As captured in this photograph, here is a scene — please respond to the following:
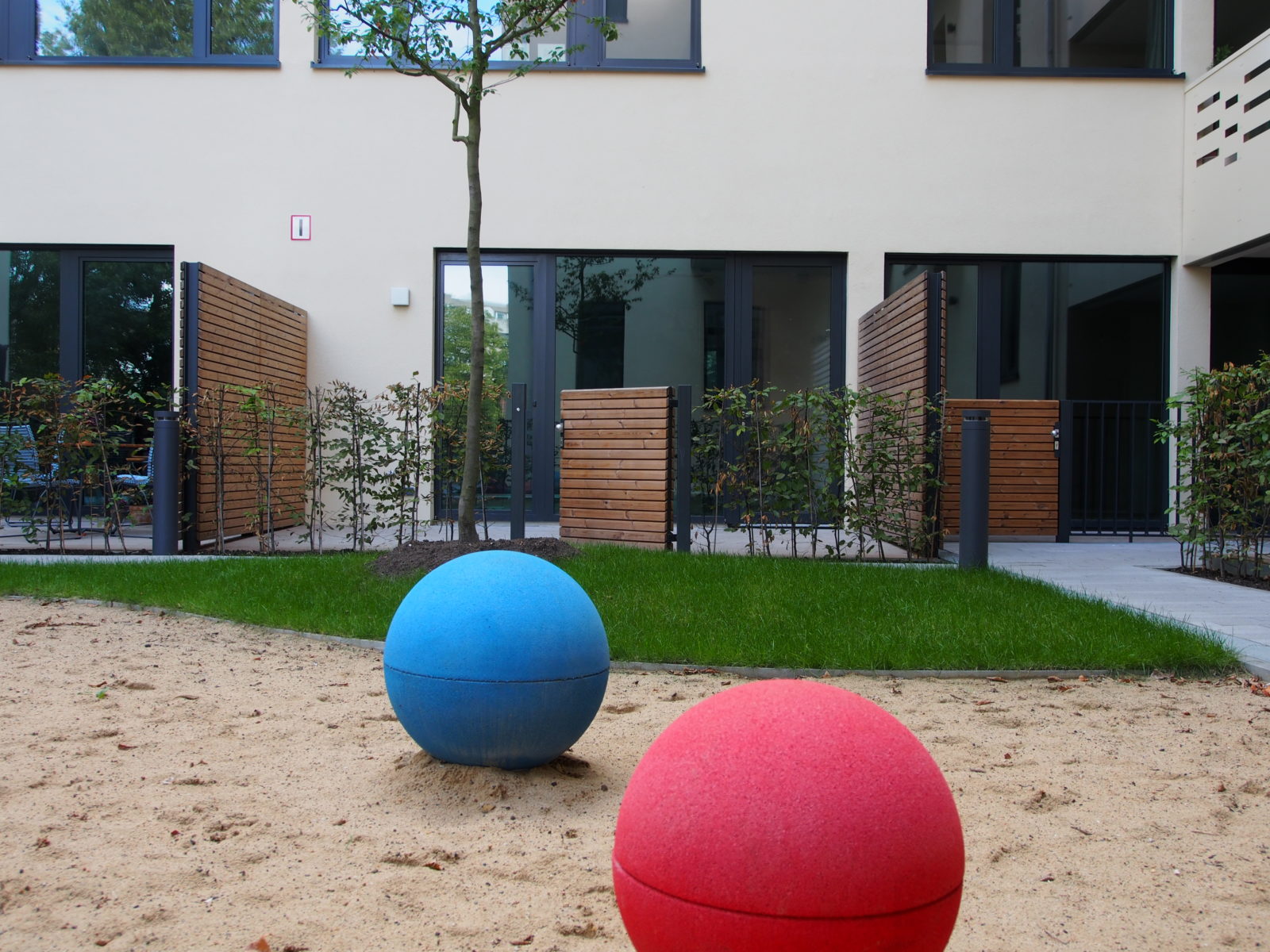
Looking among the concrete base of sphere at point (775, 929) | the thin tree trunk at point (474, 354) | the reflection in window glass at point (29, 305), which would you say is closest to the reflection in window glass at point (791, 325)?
the thin tree trunk at point (474, 354)

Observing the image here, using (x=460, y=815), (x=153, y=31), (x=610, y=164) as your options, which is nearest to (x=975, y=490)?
(x=610, y=164)

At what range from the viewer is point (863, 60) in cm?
1285

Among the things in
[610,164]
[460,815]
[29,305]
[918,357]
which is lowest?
[460,815]

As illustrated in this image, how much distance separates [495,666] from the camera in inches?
137

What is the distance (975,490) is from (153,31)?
10992mm

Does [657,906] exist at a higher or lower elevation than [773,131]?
lower

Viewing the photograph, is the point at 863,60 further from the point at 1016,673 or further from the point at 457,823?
the point at 457,823

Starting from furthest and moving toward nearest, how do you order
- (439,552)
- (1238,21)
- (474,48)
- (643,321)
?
(1238,21)
(643,321)
(474,48)
(439,552)

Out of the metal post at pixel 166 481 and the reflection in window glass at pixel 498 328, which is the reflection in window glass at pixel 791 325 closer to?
the reflection in window glass at pixel 498 328

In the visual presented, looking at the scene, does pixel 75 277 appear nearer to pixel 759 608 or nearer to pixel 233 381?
pixel 233 381

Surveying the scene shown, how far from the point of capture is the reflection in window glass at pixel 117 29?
12.9 meters

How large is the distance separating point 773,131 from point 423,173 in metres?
4.22

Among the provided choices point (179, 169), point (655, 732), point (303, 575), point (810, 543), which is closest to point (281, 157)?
point (179, 169)

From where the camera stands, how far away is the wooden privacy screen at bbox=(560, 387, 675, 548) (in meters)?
9.70
